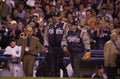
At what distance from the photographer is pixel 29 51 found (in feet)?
49.5

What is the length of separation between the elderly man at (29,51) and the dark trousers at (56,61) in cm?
50

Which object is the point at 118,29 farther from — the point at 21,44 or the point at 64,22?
the point at 21,44

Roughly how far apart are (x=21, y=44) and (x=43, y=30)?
0.84m

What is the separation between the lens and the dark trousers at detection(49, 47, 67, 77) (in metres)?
14.7

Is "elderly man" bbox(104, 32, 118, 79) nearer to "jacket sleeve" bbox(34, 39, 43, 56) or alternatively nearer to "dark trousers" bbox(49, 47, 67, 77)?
"dark trousers" bbox(49, 47, 67, 77)

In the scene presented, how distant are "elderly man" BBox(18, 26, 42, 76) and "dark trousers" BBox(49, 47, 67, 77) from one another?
1.65ft

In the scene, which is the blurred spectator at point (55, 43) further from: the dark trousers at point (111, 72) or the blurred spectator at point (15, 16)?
the blurred spectator at point (15, 16)

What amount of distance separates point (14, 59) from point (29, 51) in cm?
55

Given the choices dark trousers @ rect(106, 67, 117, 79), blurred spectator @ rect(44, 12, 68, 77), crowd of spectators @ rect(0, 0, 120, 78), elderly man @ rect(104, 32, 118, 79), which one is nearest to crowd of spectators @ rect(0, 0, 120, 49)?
crowd of spectators @ rect(0, 0, 120, 78)

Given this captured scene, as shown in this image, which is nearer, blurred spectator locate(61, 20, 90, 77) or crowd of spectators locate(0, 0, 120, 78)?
blurred spectator locate(61, 20, 90, 77)

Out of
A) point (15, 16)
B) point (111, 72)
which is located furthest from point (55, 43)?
point (15, 16)

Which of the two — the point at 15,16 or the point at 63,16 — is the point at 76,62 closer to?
the point at 63,16

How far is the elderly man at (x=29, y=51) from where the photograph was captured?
15.0 metres

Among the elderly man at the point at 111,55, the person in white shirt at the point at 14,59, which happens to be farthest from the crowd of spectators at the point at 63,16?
the elderly man at the point at 111,55
